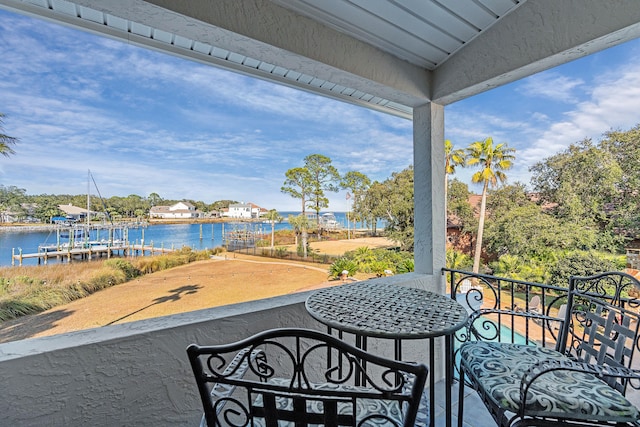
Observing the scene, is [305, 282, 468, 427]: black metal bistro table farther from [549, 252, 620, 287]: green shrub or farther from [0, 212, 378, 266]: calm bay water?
[549, 252, 620, 287]: green shrub

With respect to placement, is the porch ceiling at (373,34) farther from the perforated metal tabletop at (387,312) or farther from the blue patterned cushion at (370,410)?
the blue patterned cushion at (370,410)

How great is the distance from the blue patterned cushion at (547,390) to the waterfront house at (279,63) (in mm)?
249

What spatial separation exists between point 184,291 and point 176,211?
669 mm

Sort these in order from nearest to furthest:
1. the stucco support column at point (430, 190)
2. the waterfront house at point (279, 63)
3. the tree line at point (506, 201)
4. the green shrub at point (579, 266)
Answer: the waterfront house at point (279, 63) < the stucco support column at point (430, 190) < the tree line at point (506, 201) < the green shrub at point (579, 266)

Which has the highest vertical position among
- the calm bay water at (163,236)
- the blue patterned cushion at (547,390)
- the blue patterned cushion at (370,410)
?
the calm bay water at (163,236)

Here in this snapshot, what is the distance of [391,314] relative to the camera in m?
1.22

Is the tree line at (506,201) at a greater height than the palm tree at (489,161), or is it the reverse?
the palm tree at (489,161)

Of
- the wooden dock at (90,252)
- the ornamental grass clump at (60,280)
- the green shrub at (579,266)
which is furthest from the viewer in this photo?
the green shrub at (579,266)

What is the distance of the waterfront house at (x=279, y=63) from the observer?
3.63 ft

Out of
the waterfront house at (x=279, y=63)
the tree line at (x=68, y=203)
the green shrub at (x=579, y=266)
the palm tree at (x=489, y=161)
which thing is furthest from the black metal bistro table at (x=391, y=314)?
the palm tree at (x=489, y=161)

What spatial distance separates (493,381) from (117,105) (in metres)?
3.00

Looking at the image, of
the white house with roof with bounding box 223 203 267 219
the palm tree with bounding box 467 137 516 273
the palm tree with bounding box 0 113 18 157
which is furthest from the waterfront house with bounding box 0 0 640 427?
the palm tree with bounding box 467 137 516 273

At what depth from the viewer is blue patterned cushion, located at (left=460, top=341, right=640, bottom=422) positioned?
950 millimetres

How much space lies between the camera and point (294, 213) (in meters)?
3.01
